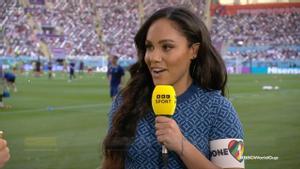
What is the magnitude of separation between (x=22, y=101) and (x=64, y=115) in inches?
150

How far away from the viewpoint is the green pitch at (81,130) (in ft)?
20.6

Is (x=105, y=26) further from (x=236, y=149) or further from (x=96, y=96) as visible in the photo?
(x=236, y=149)

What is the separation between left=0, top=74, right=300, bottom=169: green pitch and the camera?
20.6 ft

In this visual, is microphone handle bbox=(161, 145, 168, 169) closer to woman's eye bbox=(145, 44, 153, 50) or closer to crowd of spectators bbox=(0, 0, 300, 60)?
woman's eye bbox=(145, 44, 153, 50)

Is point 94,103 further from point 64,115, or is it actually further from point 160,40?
point 160,40

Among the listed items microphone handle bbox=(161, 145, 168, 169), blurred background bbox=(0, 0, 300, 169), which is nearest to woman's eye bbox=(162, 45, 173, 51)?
microphone handle bbox=(161, 145, 168, 169)

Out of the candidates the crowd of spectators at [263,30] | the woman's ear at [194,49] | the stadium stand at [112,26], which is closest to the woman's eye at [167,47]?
the woman's ear at [194,49]

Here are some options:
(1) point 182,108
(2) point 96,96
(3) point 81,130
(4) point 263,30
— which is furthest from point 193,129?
(2) point 96,96

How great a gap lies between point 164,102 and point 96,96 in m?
14.3

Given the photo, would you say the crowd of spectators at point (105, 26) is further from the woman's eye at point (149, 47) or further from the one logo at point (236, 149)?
the one logo at point (236, 149)

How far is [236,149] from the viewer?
6.38 ft

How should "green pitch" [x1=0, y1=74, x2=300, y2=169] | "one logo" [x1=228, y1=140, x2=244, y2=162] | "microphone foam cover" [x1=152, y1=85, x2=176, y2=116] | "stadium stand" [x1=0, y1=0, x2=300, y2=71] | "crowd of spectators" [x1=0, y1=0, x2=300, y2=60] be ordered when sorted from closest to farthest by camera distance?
1. "microphone foam cover" [x1=152, y1=85, x2=176, y2=116]
2. "one logo" [x1=228, y1=140, x2=244, y2=162]
3. "green pitch" [x1=0, y1=74, x2=300, y2=169]
4. "stadium stand" [x1=0, y1=0, x2=300, y2=71]
5. "crowd of spectators" [x1=0, y1=0, x2=300, y2=60]

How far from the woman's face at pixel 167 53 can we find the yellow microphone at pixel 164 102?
10 centimetres

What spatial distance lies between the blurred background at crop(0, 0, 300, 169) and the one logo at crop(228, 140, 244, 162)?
1.40 m
